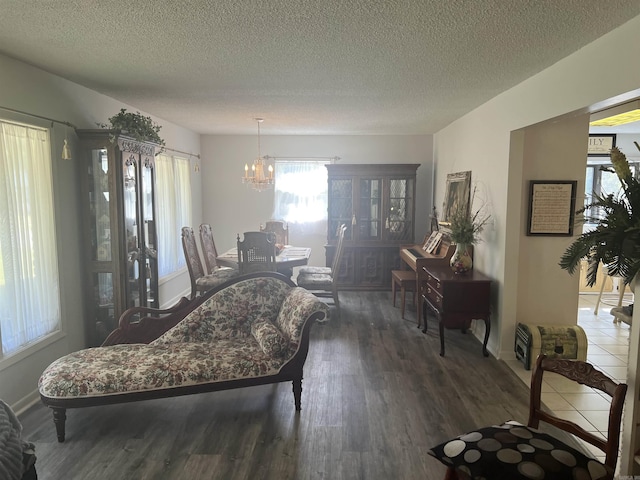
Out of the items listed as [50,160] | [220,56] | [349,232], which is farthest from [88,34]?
[349,232]

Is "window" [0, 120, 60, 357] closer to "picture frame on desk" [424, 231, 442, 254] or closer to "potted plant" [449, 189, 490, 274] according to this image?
"potted plant" [449, 189, 490, 274]

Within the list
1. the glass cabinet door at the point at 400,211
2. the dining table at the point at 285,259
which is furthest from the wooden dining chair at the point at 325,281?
the glass cabinet door at the point at 400,211

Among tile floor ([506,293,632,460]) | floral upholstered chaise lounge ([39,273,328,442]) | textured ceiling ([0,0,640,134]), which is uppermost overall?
textured ceiling ([0,0,640,134])

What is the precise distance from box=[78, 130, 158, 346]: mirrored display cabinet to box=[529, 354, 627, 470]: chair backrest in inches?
128

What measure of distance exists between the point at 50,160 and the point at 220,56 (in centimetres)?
162

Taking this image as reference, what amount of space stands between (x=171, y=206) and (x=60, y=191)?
2.31 meters

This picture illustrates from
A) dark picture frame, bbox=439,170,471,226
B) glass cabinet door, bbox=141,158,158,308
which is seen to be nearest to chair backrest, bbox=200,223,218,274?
glass cabinet door, bbox=141,158,158,308

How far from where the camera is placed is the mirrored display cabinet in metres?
3.64

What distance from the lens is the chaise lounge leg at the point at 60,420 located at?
8.46 ft

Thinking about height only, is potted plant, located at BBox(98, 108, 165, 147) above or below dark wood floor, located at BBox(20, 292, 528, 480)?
above

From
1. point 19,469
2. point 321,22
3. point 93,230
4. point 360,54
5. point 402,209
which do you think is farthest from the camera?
Result: point 402,209

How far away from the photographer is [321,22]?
2215mm

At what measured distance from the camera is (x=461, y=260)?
4.21 m

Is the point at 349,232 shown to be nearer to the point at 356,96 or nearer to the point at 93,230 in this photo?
the point at 356,96
